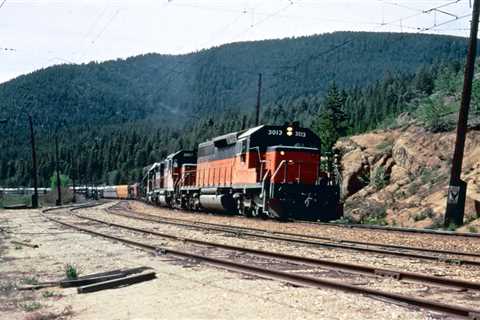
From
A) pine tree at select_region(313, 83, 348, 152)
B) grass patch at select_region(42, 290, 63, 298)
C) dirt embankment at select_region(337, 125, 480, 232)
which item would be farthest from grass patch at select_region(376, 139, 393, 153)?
grass patch at select_region(42, 290, 63, 298)

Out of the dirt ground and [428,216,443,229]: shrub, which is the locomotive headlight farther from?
the dirt ground

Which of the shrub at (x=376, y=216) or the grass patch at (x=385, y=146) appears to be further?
the grass patch at (x=385, y=146)

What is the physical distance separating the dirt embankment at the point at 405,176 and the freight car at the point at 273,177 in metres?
3.37

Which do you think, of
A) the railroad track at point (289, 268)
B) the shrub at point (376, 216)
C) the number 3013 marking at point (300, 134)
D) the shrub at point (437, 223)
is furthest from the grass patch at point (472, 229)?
the railroad track at point (289, 268)

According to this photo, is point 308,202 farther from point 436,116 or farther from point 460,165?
point 436,116

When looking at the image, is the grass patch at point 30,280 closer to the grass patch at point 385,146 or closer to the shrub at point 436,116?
the shrub at point 436,116

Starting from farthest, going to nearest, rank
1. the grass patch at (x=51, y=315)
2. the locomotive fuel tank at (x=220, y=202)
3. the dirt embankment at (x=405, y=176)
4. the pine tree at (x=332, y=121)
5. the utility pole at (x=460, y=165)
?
1. the pine tree at (x=332, y=121)
2. the locomotive fuel tank at (x=220, y=202)
3. the dirt embankment at (x=405, y=176)
4. the utility pole at (x=460, y=165)
5. the grass patch at (x=51, y=315)

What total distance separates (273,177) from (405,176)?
10502 millimetres

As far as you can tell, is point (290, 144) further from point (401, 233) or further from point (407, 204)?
point (401, 233)

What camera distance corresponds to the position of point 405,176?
102ft

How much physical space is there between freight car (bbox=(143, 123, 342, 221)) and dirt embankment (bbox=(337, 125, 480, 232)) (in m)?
3.37

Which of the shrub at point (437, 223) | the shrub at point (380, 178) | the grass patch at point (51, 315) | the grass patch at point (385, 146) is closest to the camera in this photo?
the grass patch at point (51, 315)

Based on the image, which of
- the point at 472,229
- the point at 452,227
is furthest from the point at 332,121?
the point at 472,229

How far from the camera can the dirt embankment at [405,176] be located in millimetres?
24375
